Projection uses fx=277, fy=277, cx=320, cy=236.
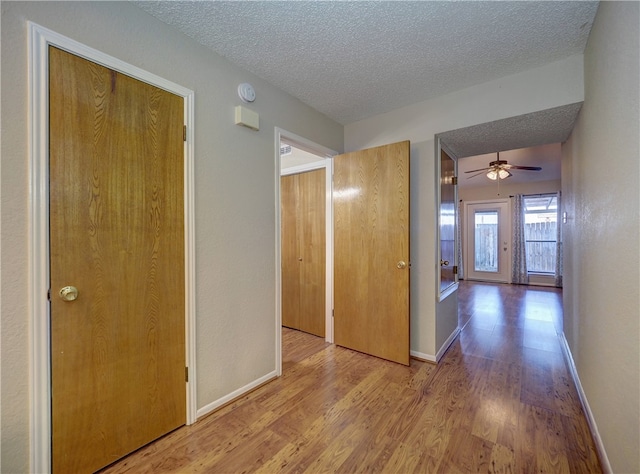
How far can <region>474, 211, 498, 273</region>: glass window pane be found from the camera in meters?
7.24

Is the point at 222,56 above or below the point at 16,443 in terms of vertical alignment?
above

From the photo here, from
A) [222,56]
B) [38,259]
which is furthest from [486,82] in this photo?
[38,259]

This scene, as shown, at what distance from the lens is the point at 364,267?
112 inches

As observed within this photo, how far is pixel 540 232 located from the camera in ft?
22.1

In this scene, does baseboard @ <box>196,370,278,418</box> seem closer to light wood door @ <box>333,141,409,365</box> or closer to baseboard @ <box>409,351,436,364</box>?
light wood door @ <box>333,141,409,365</box>

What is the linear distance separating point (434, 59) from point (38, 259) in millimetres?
2655

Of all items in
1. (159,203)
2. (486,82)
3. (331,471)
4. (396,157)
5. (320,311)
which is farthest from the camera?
(320,311)

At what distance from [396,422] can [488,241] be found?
6.88 meters

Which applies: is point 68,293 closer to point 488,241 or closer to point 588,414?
point 588,414

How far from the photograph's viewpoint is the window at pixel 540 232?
6.56 meters

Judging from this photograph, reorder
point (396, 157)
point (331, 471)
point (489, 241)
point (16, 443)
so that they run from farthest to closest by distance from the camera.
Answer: point (489, 241) < point (396, 157) < point (331, 471) < point (16, 443)

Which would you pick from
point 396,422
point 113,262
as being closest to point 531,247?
point 396,422

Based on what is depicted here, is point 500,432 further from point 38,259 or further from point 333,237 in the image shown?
point 38,259

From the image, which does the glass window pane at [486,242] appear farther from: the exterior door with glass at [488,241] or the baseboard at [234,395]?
the baseboard at [234,395]
